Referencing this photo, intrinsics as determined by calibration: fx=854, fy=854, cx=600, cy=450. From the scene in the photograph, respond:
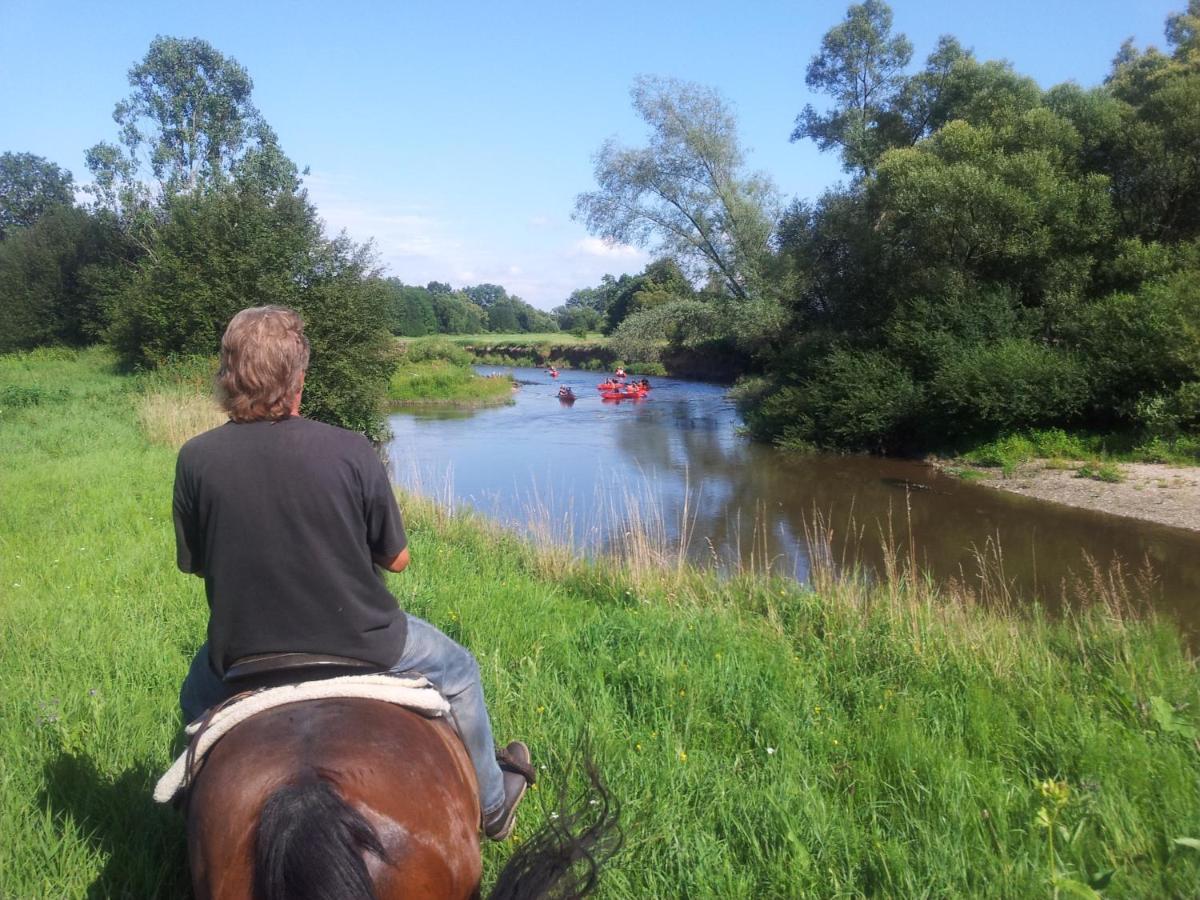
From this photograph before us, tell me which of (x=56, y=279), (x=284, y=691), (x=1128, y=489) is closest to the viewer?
(x=284, y=691)

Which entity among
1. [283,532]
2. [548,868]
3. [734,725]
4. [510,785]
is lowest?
[734,725]

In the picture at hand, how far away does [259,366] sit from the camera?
2219 mm

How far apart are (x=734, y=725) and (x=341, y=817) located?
8.32 ft

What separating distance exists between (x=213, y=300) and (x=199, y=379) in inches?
176

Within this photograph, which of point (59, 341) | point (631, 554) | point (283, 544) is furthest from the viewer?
point (59, 341)

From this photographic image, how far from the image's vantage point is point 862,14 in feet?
98.8

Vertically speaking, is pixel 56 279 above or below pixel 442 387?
above

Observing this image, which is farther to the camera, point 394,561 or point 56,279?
point 56,279

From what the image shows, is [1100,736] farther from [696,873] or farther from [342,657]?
[342,657]

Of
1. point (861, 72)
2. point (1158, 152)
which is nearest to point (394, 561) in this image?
point (1158, 152)

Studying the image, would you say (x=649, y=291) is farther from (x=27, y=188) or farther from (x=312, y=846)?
(x=312, y=846)

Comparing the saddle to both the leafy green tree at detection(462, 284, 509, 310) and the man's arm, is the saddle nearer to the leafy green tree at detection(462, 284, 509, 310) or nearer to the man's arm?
the man's arm

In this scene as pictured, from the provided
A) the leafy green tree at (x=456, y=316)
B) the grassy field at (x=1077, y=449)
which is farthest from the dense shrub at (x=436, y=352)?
the leafy green tree at (x=456, y=316)

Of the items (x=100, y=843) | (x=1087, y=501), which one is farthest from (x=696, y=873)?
(x=1087, y=501)
